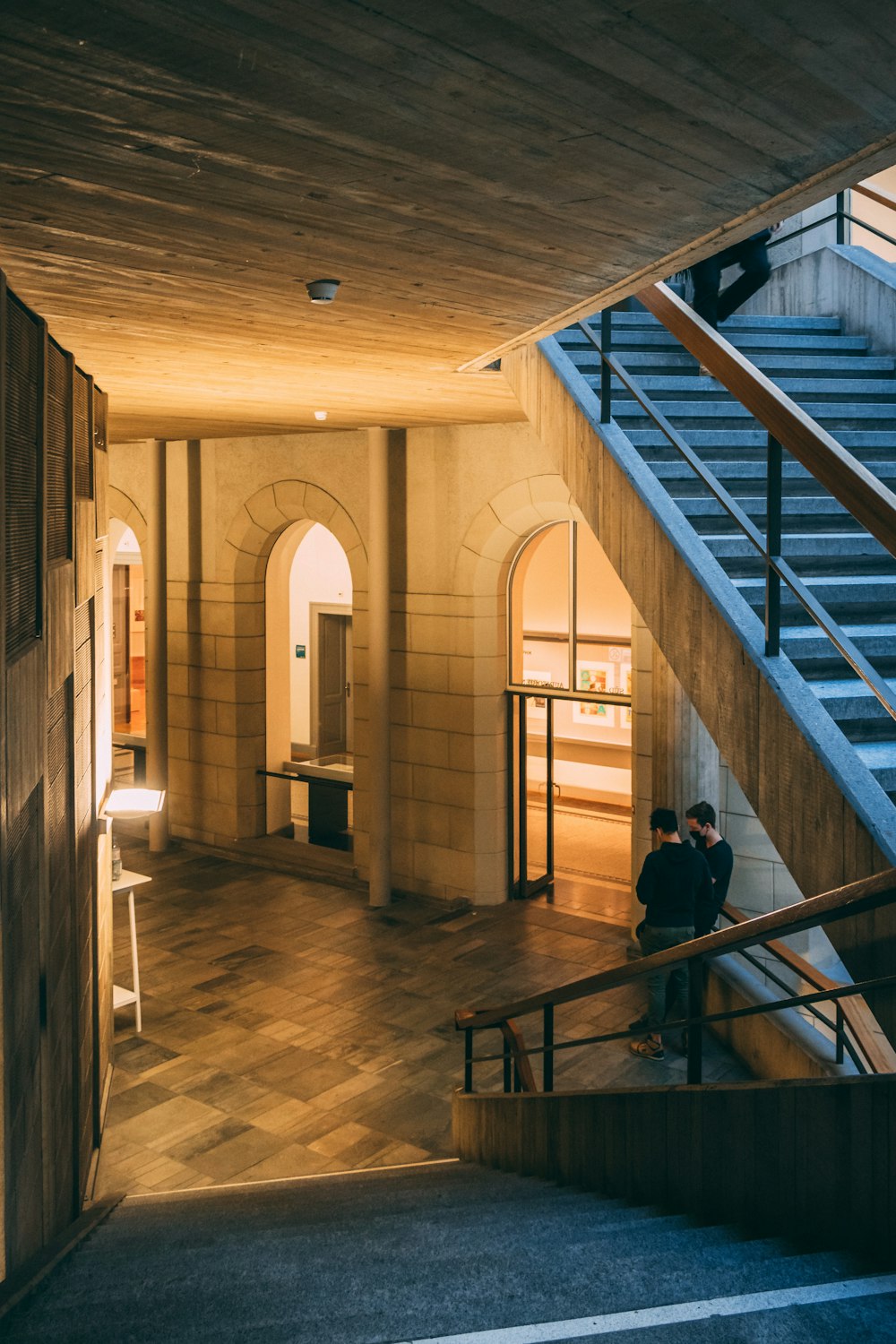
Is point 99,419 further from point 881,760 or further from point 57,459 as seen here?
point 881,760

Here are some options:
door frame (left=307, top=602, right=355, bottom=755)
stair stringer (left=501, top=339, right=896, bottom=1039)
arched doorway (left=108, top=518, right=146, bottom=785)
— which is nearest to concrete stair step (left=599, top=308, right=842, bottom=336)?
stair stringer (left=501, top=339, right=896, bottom=1039)

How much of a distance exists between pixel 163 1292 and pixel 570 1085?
4.46 m

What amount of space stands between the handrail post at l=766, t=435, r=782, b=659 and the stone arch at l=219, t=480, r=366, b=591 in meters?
8.00

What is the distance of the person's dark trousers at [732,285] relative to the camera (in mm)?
7195

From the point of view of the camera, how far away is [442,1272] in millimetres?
3148

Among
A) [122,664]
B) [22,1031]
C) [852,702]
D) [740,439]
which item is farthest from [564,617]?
[122,664]

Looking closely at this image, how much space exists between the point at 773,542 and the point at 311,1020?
5.99m

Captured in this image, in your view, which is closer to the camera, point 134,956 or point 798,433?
point 798,433

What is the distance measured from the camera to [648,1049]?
7.73m

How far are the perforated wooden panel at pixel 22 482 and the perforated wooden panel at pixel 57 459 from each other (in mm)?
198

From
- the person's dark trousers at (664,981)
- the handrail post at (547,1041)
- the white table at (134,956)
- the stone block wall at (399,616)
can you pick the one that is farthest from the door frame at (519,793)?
the handrail post at (547,1041)

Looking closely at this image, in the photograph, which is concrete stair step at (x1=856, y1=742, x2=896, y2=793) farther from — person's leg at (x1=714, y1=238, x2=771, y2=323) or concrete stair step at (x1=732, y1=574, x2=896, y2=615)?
person's leg at (x1=714, y1=238, x2=771, y2=323)

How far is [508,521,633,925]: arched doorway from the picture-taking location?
1112 centimetres

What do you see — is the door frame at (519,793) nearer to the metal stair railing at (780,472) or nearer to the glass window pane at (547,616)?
the glass window pane at (547,616)
